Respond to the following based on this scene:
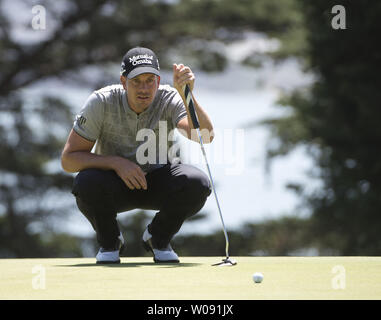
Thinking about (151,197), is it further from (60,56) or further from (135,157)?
(60,56)

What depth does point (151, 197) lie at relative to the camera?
189 inches

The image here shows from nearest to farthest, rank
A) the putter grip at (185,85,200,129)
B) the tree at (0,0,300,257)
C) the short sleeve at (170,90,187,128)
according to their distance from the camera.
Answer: the putter grip at (185,85,200,129) < the short sleeve at (170,90,187,128) < the tree at (0,0,300,257)

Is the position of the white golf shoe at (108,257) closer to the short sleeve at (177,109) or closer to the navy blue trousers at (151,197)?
the navy blue trousers at (151,197)

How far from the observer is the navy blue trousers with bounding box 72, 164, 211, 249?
4.55m

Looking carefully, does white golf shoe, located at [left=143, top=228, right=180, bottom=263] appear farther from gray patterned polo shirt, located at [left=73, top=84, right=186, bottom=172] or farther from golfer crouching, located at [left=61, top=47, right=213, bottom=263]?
gray patterned polo shirt, located at [left=73, top=84, right=186, bottom=172]

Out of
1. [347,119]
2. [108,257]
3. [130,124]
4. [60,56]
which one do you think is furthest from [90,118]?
[60,56]

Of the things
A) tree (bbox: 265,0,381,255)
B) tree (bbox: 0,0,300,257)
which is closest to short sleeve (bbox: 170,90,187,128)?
tree (bbox: 265,0,381,255)

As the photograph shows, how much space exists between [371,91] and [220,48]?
4659 millimetres

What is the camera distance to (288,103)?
14.0 metres

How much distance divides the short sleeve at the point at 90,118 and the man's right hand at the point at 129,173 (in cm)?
26

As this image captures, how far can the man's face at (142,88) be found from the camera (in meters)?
4.43

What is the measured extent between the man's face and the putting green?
0.94 meters
